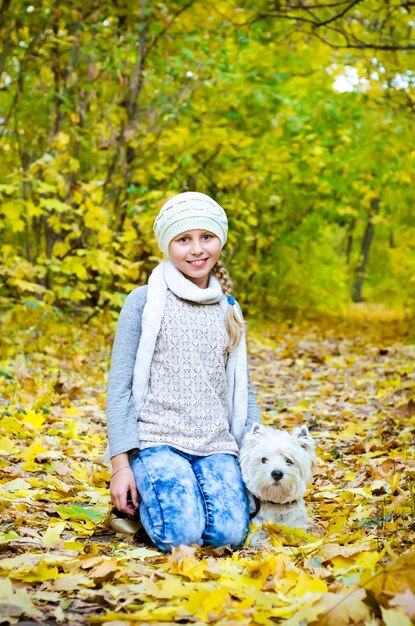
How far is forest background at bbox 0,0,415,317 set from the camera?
774 cm

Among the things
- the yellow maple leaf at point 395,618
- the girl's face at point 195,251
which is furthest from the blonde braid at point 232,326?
the yellow maple leaf at point 395,618

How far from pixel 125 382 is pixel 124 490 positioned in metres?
0.47

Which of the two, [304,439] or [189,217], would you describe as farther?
[189,217]

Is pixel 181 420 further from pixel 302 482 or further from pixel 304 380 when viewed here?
pixel 304 380

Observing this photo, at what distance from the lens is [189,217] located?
3.30 m

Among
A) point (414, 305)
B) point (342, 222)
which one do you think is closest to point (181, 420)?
point (414, 305)

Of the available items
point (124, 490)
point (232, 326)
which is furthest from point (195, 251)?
point (124, 490)

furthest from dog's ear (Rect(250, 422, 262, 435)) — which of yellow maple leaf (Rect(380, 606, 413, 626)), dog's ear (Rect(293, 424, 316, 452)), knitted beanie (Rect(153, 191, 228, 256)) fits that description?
yellow maple leaf (Rect(380, 606, 413, 626))

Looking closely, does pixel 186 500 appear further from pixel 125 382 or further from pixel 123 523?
pixel 125 382

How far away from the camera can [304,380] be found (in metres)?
7.98

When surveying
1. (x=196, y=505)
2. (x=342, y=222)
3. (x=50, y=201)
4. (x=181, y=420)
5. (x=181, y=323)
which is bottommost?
(x=196, y=505)

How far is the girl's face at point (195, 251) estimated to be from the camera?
335cm

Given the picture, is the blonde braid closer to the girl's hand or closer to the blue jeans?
the blue jeans

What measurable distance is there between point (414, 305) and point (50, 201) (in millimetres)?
8788
